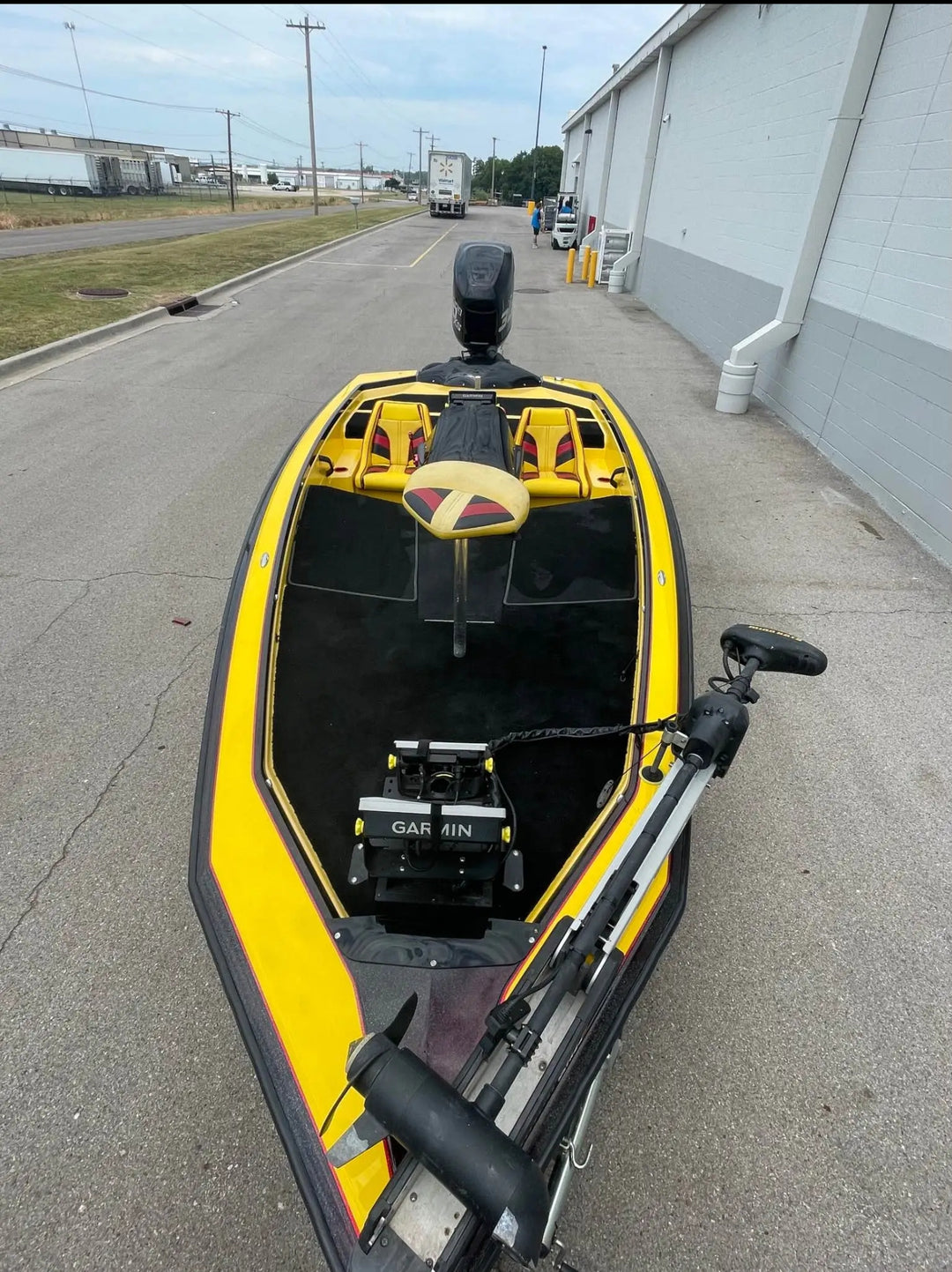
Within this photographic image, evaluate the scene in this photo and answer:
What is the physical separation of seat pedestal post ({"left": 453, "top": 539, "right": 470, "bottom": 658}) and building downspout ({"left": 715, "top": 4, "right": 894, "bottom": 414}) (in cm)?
580

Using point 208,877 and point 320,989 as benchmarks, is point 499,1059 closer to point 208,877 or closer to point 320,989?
point 320,989

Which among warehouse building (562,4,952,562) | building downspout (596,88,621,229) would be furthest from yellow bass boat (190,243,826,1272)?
building downspout (596,88,621,229)

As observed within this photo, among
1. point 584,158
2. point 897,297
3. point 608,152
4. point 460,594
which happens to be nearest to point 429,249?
point 608,152

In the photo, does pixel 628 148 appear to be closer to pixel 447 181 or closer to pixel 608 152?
pixel 608 152

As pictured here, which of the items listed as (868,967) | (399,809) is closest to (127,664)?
(399,809)

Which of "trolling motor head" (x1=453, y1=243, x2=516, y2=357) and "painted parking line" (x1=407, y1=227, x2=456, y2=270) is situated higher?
"trolling motor head" (x1=453, y1=243, x2=516, y2=357)

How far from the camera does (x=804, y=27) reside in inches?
282

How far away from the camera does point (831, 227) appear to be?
21.2ft

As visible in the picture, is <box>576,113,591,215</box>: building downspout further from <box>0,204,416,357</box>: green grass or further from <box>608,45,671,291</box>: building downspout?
<box>608,45,671,291</box>: building downspout

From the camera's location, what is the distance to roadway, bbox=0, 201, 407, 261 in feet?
62.3

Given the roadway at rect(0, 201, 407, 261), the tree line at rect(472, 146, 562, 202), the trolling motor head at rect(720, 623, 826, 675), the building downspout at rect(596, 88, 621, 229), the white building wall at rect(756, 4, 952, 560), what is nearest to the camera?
the trolling motor head at rect(720, 623, 826, 675)

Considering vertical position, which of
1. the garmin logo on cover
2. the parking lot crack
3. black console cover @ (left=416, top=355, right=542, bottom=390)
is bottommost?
the parking lot crack

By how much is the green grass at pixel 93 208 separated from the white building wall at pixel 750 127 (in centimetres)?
2454

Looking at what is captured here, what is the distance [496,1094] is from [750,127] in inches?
422
